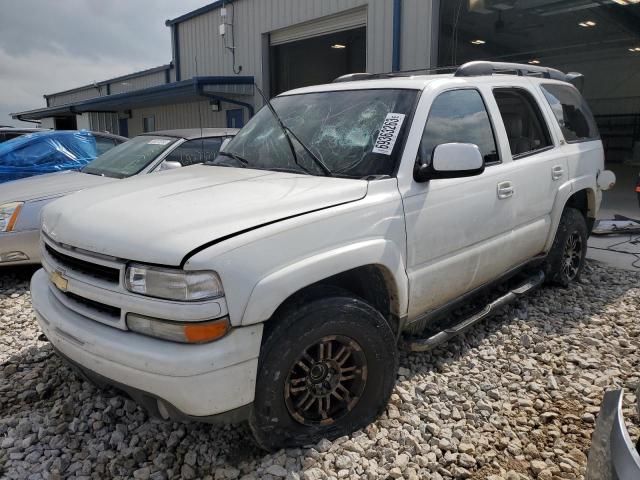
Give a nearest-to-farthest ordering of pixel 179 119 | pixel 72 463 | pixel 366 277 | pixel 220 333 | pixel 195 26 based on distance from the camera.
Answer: pixel 220 333, pixel 72 463, pixel 366 277, pixel 195 26, pixel 179 119

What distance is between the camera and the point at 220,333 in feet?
6.57

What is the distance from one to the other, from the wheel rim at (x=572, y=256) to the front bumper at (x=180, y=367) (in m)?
3.47

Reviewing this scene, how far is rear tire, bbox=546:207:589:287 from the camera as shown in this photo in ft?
14.3

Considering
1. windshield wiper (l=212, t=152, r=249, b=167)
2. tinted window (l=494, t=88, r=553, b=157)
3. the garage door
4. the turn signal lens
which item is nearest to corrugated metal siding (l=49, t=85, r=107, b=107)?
the garage door

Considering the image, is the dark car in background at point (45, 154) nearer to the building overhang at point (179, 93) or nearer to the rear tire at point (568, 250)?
the building overhang at point (179, 93)

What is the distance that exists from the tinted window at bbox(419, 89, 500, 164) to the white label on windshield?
0.19 metres

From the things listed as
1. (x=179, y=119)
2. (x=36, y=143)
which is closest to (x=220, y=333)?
(x=36, y=143)

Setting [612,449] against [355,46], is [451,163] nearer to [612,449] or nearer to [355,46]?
[612,449]

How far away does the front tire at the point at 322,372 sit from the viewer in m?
2.18

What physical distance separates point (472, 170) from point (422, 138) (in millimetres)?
362

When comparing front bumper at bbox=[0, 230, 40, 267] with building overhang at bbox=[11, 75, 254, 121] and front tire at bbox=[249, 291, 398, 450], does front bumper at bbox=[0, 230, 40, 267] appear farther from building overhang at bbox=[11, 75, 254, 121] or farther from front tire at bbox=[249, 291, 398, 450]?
building overhang at bbox=[11, 75, 254, 121]

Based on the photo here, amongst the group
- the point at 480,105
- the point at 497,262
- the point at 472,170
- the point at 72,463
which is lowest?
the point at 72,463

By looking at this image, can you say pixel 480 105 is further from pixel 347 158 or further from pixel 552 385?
pixel 552 385

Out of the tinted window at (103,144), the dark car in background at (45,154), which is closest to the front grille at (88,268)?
the dark car in background at (45,154)
